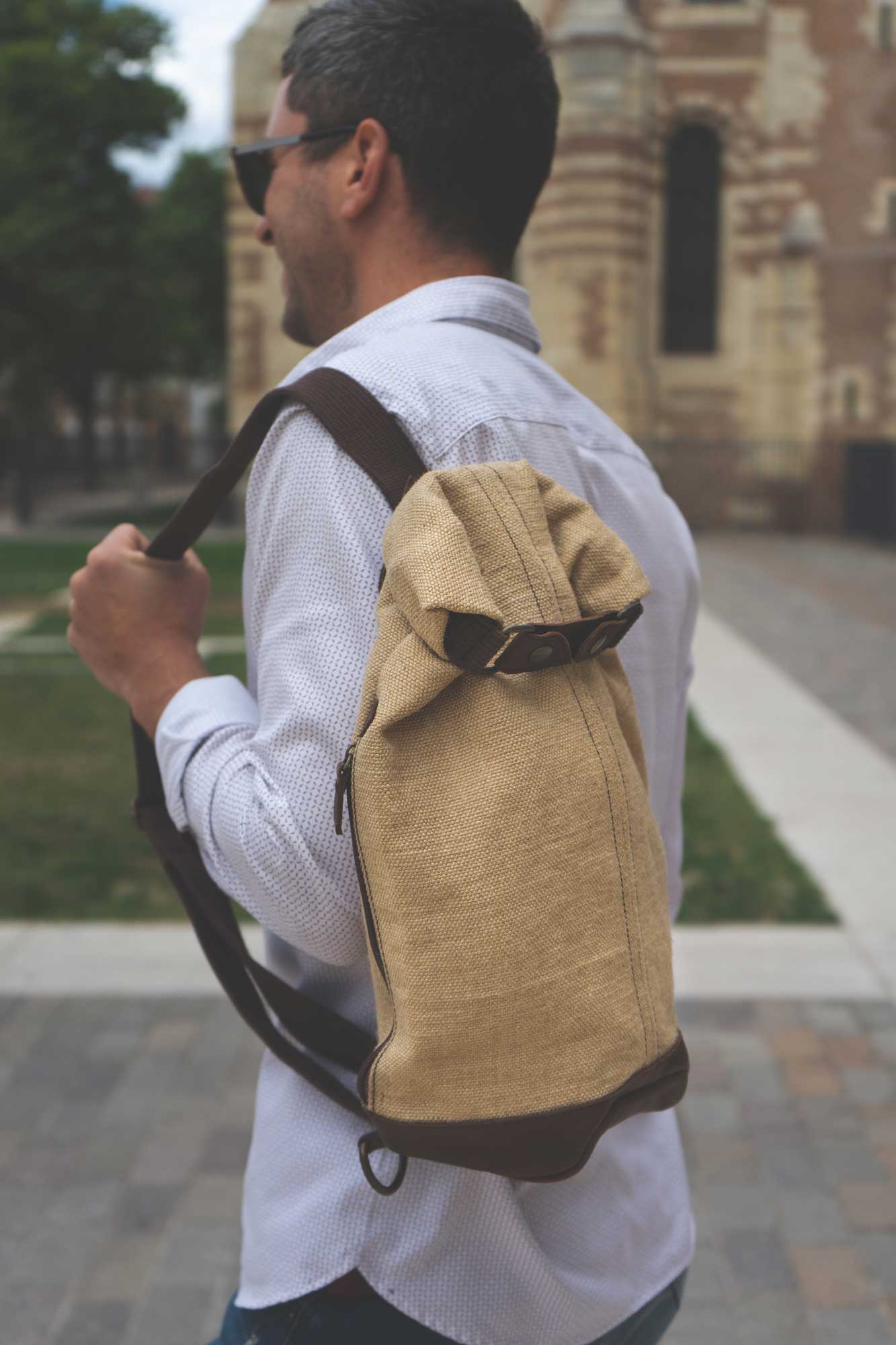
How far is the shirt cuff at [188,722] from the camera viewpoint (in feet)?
4.41

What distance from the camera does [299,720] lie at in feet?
4.03

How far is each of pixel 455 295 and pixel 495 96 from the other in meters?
0.19

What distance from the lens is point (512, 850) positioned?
1128mm

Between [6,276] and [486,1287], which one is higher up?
[486,1287]

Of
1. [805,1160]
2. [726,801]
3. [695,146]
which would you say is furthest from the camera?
[695,146]

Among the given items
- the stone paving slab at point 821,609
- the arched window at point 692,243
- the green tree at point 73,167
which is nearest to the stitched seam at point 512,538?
the stone paving slab at point 821,609

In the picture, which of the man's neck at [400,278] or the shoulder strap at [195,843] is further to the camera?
the man's neck at [400,278]

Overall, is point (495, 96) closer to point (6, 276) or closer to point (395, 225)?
point (395, 225)

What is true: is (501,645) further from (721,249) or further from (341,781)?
(721,249)

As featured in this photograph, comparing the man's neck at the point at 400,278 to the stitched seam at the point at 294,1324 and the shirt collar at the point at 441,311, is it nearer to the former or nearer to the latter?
the shirt collar at the point at 441,311

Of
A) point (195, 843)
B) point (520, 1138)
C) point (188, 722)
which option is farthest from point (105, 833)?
point (520, 1138)

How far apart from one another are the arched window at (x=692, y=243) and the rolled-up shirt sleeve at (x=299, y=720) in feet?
77.7

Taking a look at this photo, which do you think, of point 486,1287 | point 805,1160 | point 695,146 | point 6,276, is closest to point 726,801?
point 805,1160

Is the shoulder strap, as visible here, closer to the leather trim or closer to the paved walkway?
the leather trim
